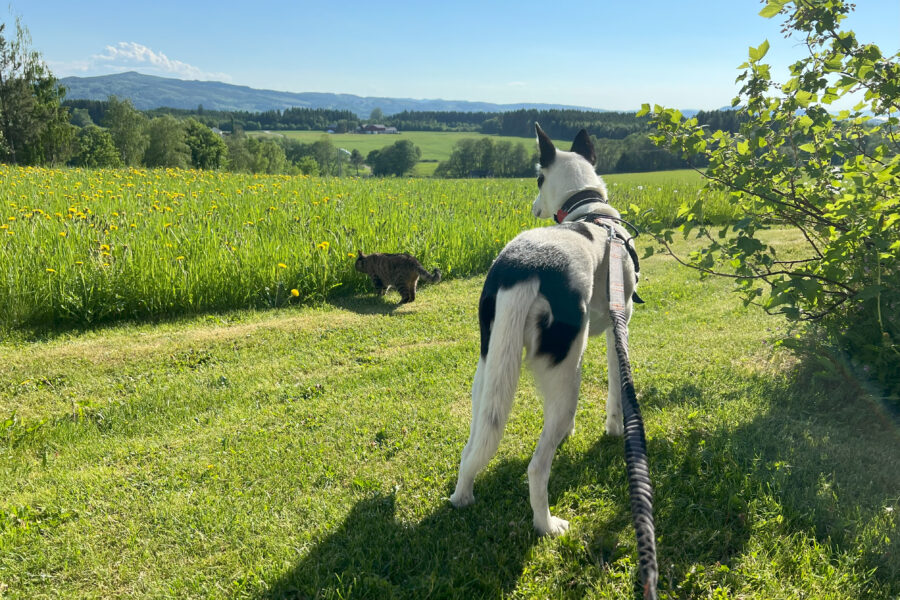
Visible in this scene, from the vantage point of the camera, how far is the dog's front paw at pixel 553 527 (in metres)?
2.65

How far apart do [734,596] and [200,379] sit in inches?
186

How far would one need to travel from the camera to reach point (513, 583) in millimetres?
2418

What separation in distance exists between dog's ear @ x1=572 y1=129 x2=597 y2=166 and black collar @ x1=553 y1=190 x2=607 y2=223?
24.0 inches

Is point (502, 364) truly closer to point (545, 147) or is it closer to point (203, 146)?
point (545, 147)

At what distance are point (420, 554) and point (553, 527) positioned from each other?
2.51 ft

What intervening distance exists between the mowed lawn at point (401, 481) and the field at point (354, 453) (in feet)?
0.05

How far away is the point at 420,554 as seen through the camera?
8.55 feet

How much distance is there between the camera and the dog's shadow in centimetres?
240

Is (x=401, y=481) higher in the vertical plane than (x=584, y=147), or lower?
lower

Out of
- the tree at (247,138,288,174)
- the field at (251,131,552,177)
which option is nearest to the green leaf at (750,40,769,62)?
the field at (251,131,552,177)

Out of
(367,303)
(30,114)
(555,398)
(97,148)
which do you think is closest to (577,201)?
(555,398)

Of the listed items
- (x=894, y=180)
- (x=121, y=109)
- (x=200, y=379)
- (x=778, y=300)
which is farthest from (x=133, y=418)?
(x=121, y=109)

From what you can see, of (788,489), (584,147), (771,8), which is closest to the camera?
(788,489)

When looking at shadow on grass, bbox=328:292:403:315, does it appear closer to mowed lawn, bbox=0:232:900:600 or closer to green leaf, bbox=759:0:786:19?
mowed lawn, bbox=0:232:900:600
